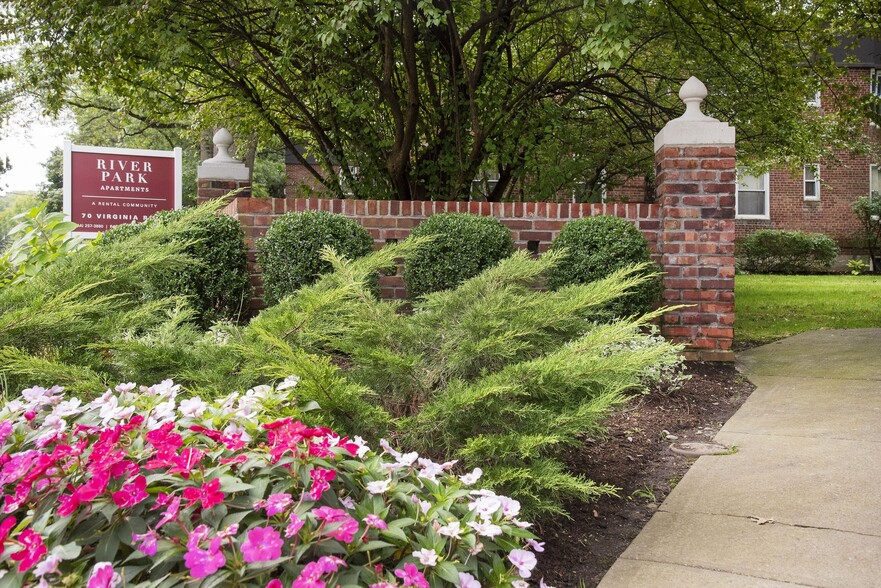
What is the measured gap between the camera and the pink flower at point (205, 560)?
1.27 metres

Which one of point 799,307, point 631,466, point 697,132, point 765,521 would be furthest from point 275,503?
point 799,307

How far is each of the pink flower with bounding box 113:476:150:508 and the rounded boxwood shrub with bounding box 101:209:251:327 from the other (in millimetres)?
4018

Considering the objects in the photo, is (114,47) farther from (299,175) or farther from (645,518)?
(299,175)

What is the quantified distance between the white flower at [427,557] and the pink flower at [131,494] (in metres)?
0.55

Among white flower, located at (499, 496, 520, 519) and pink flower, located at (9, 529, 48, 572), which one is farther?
white flower, located at (499, 496, 520, 519)

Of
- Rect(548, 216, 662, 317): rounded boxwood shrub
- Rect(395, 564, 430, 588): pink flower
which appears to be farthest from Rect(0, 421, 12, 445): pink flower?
Rect(548, 216, 662, 317): rounded boxwood shrub

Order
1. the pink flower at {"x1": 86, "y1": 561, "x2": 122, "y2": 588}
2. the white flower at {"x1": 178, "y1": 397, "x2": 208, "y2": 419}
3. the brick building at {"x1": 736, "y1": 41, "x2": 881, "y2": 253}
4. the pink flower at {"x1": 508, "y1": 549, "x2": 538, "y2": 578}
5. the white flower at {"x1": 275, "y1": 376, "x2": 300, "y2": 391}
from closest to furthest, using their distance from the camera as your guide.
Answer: the pink flower at {"x1": 86, "y1": 561, "x2": 122, "y2": 588}, the pink flower at {"x1": 508, "y1": 549, "x2": 538, "y2": 578}, the white flower at {"x1": 178, "y1": 397, "x2": 208, "y2": 419}, the white flower at {"x1": 275, "y1": 376, "x2": 300, "y2": 391}, the brick building at {"x1": 736, "y1": 41, "x2": 881, "y2": 253}

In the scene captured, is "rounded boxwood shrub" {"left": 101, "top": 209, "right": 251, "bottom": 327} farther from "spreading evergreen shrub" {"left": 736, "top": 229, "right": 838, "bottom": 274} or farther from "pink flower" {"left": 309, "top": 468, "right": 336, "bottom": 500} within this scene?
"spreading evergreen shrub" {"left": 736, "top": 229, "right": 838, "bottom": 274}

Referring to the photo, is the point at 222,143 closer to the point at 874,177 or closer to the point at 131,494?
the point at 131,494

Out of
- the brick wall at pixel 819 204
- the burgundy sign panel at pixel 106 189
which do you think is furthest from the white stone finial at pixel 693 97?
the brick wall at pixel 819 204

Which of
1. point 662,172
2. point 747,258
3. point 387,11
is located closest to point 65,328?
point 387,11

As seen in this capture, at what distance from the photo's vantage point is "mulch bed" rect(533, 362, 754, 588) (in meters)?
2.61

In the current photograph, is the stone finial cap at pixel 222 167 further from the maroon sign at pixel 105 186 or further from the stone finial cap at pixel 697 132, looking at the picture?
the stone finial cap at pixel 697 132

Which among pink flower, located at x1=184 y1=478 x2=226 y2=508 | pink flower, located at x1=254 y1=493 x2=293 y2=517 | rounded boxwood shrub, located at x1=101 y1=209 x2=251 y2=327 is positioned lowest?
pink flower, located at x1=254 y1=493 x2=293 y2=517
